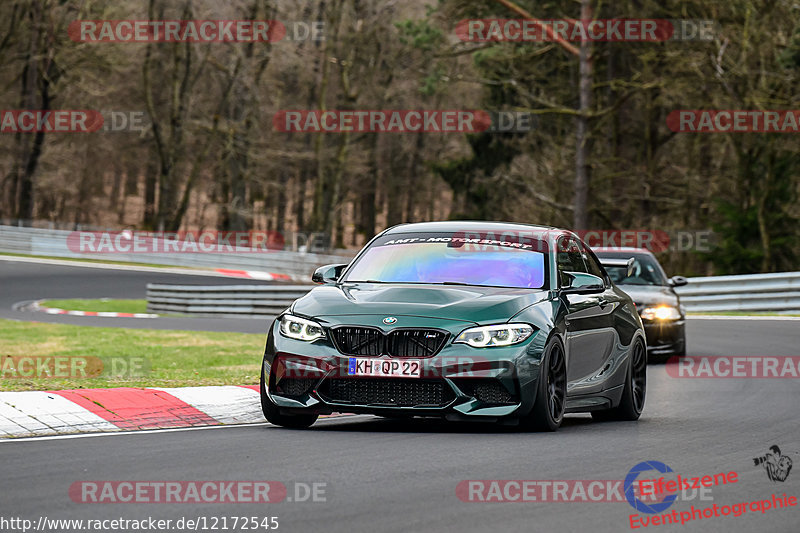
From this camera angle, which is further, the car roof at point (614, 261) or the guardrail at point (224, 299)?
the guardrail at point (224, 299)

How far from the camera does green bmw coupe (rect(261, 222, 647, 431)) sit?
8695 mm

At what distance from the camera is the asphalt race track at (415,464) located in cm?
597

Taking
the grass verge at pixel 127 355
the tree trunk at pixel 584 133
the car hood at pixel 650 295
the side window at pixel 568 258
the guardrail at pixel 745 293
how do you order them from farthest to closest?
1. the tree trunk at pixel 584 133
2. the guardrail at pixel 745 293
3. the car hood at pixel 650 295
4. the grass verge at pixel 127 355
5. the side window at pixel 568 258

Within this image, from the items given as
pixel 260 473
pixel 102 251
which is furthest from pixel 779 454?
pixel 102 251

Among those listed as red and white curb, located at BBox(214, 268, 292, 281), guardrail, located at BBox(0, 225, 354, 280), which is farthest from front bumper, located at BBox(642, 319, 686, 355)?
red and white curb, located at BBox(214, 268, 292, 281)

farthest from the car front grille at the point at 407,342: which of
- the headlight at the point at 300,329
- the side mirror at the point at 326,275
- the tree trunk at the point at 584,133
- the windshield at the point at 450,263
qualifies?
the tree trunk at the point at 584,133

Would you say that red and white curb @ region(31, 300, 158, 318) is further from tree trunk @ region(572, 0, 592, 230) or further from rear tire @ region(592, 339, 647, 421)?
rear tire @ region(592, 339, 647, 421)

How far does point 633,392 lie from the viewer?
10844 mm

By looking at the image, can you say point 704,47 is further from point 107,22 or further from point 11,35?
point 11,35

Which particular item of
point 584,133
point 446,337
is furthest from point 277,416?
point 584,133

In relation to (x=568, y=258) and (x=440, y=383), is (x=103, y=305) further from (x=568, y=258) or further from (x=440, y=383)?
(x=440, y=383)

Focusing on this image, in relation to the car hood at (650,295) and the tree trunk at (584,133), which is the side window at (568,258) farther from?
the tree trunk at (584,133)

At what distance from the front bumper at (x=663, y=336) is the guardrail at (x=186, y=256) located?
22.3 m

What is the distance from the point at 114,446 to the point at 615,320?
442 cm
